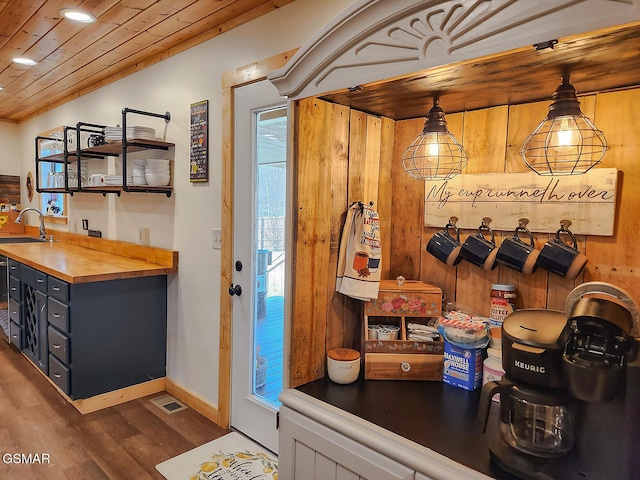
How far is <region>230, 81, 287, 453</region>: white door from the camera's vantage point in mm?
2314

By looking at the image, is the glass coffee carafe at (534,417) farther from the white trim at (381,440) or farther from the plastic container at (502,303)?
the plastic container at (502,303)

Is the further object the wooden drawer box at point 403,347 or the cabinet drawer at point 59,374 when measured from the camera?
the cabinet drawer at point 59,374

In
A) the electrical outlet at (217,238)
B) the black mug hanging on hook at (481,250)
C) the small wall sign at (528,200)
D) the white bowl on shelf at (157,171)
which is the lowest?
the electrical outlet at (217,238)

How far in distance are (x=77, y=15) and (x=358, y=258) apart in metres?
2.16

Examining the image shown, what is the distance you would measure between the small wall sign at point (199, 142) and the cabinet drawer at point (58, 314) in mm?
1132

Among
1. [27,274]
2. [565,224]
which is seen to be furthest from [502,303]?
[27,274]

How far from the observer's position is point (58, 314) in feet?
9.27

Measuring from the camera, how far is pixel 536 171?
4.04 ft

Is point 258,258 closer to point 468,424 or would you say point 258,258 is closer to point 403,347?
point 403,347

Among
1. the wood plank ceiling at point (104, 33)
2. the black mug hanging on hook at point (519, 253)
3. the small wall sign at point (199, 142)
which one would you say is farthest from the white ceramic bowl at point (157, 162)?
the black mug hanging on hook at point (519, 253)

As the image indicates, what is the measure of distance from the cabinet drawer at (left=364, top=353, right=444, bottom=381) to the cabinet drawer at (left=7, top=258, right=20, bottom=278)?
342cm

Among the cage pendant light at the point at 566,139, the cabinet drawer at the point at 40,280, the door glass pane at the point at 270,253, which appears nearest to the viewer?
the cage pendant light at the point at 566,139

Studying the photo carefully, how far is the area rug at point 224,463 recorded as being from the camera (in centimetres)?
217

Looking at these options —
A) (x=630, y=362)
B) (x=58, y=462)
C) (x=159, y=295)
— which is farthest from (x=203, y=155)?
(x=630, y=362)
